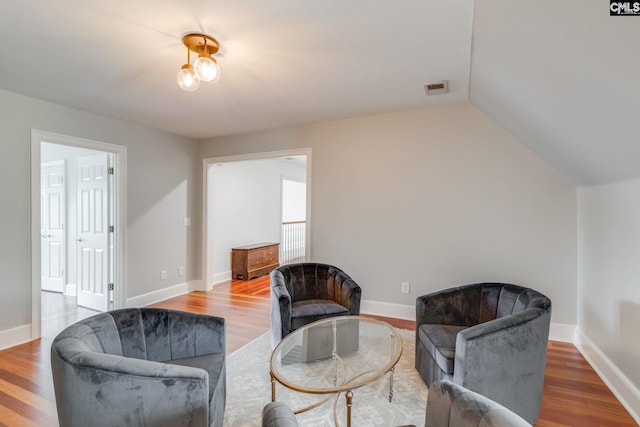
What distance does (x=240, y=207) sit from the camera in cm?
611

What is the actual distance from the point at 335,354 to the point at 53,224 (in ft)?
16.7

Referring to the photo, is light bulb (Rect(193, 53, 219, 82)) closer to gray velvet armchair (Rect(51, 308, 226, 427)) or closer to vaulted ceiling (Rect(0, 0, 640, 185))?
vaulted ceiling (Rect(0, 0, 640, 185))

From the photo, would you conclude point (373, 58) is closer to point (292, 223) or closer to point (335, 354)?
point (335, 354)

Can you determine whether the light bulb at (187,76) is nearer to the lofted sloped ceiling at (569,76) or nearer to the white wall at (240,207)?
the lofted sloped ceiling at (569,76)

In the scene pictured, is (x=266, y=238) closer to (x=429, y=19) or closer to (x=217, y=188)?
(x=217, y=188)

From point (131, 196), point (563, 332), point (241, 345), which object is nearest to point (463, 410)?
point (241, 345)

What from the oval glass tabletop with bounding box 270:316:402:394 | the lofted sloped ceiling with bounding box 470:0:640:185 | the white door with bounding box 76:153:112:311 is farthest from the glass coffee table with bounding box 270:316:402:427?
the white door with bounding box 76:153:112:311

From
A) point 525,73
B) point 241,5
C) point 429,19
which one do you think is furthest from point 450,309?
point 241,5

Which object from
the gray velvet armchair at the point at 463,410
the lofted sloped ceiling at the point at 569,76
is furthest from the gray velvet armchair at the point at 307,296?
the lofted sloped ceiling at the point at 569,76

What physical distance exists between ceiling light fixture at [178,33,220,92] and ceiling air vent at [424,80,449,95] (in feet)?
6.03

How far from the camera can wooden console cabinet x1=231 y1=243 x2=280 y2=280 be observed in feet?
18.3

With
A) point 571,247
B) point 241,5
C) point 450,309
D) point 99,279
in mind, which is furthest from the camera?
point 99,279

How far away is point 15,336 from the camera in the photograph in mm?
3002

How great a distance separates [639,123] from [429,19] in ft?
3.93
